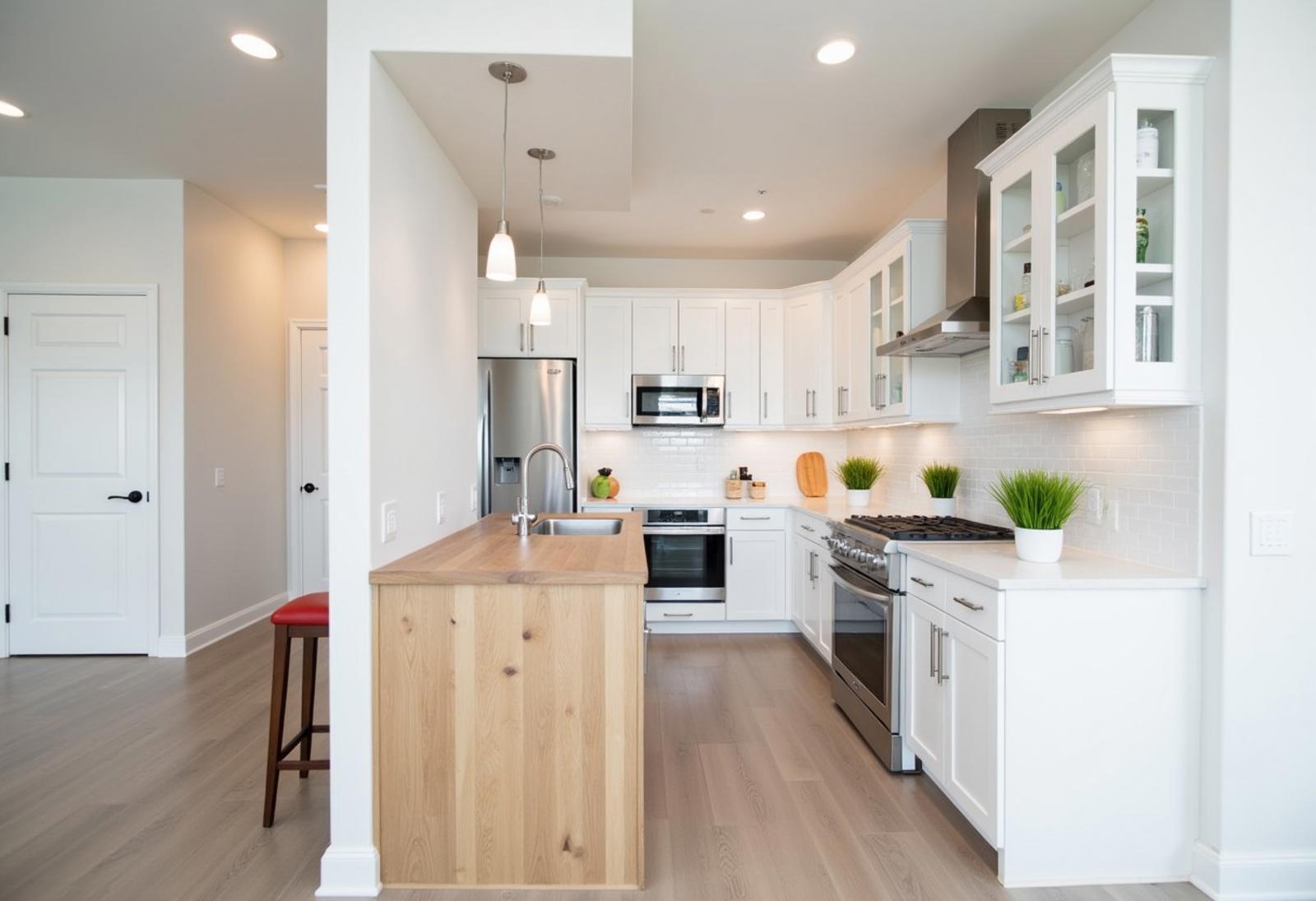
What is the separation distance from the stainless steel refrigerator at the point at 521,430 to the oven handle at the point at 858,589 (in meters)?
1.85

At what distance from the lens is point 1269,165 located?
6.14ft

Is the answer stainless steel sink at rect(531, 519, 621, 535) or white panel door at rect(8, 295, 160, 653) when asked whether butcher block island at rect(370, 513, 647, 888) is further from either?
white panel door at rect(8, 295, 160, 653)

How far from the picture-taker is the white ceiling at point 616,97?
2.29m

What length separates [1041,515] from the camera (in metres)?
2.20

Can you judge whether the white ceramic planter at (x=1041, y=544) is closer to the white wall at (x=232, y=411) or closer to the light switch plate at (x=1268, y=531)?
the light switch plate at (x=1268, y=531)

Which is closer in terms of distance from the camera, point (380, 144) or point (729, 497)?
point (380, 144)

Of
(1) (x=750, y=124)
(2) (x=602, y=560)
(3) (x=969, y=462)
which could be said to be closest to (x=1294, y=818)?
(3) (x=969, y=462)

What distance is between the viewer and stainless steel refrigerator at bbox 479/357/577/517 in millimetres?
4383

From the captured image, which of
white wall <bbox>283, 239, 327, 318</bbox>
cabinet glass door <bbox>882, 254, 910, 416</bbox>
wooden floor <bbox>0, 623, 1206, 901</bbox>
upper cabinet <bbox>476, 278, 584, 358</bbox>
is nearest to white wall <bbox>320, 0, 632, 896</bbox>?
wooden floor <bbox>0, 623, 1206, 901</bbox>

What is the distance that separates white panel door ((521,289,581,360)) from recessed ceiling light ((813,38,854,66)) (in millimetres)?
2432

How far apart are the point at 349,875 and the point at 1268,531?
2.82m

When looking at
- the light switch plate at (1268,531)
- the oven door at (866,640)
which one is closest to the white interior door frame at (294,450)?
the oven door at (866,640)

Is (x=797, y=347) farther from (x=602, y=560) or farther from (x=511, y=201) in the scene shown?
(x=602, y=560)

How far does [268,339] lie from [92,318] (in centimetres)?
105
